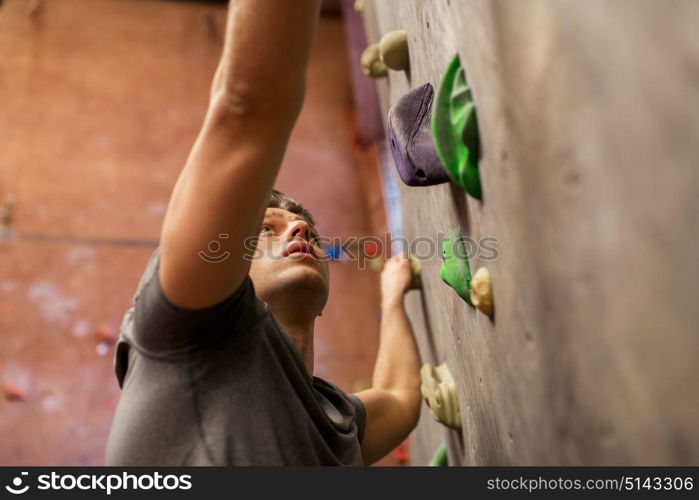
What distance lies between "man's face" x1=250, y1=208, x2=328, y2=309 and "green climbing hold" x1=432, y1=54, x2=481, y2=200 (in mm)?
448

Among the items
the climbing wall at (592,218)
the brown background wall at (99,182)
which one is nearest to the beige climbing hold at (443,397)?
the climbing wall at (592,218)

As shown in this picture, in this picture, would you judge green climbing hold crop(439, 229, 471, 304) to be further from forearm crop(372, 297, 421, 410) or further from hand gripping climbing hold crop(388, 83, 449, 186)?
forearm crop(372, 297, 421, 410)

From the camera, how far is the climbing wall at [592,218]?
615mm

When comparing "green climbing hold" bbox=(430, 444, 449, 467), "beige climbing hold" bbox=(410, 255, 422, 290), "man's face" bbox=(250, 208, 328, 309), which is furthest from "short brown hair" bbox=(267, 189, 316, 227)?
"green climbing hold" bbox=(430, 444, 449, 467)

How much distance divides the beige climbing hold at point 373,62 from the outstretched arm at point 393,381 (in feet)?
1.58

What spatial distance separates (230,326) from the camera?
104 cm

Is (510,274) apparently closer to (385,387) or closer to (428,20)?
(428,20)

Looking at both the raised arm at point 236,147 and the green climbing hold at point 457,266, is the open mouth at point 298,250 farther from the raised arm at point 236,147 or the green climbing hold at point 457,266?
the raised arm at point 236,147

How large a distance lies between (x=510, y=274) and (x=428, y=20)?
1.71 ft

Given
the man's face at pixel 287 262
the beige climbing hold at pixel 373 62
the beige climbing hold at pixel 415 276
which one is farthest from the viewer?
the beige climbing hold at pixel 415 276

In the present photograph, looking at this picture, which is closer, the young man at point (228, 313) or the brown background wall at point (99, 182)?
the young man at point (228, 313)

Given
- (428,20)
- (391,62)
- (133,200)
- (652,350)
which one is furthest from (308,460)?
(133,200)

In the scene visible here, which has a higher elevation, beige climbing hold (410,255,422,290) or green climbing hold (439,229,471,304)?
beige climbing hold (410,255,422,290)

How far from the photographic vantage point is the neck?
56.4 inches
